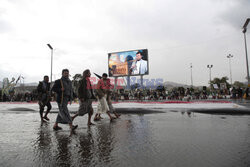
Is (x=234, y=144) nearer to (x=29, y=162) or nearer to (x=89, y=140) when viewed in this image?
(x=89, y=140)

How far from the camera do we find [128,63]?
35.8m

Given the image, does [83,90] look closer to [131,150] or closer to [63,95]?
[63,95]

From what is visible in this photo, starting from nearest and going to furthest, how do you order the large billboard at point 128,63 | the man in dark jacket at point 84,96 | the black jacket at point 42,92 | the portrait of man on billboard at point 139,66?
the man in dark jacket at point 84,96 → the black jacket at point 42,92 → the portrait of man on billboard at point 139,66 → the large billboard at point 128,63

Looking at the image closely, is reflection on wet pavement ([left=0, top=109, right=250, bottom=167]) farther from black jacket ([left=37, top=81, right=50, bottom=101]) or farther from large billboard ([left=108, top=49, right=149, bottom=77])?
large billboard ([left=108, top=49, right=149, bottom=77])

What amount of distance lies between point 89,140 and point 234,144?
2.72 metres

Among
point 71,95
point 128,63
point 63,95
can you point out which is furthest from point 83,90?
point 128,63

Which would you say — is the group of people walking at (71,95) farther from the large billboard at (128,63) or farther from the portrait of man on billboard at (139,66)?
the large billboard at (128,63)

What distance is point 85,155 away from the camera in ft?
9.59

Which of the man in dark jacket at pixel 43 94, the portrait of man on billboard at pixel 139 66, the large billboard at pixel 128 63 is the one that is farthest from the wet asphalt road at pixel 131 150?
the large billboard at pixel 128 63

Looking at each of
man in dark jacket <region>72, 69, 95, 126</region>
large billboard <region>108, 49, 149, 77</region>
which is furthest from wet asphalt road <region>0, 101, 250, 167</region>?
large billboard <region>108, 49, 149, 77</region>

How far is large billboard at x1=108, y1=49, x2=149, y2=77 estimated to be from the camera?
3478 cm

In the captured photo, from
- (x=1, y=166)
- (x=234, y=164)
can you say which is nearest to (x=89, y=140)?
(x=1, y=166)

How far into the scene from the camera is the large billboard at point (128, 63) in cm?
3478

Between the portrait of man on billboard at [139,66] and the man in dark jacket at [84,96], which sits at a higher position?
the portrait of man on billboard at [139,66]
